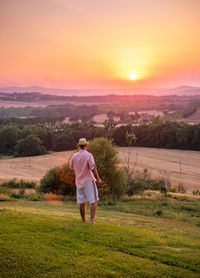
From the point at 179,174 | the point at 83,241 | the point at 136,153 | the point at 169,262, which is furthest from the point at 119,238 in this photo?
the point at 136,153

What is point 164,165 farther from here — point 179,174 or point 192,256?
point 192,256

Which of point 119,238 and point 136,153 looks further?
point 136,153

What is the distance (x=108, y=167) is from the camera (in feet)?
99.4

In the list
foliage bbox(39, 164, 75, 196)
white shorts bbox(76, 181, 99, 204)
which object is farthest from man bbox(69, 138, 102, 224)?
foliage bbox(39, 164, 75, 196)

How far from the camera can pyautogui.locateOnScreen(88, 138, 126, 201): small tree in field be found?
97.0 feet

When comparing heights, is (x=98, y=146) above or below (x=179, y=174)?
above

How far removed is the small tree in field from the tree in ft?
201

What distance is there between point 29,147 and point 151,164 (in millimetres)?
39288

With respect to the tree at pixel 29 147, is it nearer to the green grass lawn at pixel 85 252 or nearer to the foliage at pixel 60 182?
the foliage at pixel 60 182

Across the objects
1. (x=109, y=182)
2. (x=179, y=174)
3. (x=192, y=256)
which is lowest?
(x=179, y=174)

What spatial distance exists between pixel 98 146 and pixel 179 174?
3817 centimetres

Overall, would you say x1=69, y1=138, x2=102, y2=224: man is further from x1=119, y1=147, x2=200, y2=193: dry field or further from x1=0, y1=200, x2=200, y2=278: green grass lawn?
x1=119, y1=147, x2=200, y2=193: dry field

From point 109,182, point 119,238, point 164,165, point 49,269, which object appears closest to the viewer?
A: point 49,269

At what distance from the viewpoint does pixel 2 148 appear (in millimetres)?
95000
